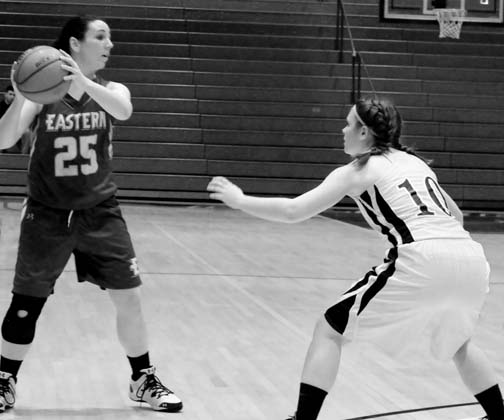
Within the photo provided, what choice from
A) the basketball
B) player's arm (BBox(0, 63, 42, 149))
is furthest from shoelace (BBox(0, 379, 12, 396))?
the basketball

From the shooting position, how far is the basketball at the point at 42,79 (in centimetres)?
343

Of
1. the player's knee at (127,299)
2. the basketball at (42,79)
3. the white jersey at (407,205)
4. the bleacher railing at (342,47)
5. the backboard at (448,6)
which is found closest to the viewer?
the white jersey at (407,205)

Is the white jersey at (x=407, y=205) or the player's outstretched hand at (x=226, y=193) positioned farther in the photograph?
the white jersey at (x=407, y=205)

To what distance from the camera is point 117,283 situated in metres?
3.63

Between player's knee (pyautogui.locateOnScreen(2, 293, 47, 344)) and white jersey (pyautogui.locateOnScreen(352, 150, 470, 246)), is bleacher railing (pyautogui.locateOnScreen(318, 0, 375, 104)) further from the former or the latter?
white jersey (pyautogui.locateOnScreen(352, 150, 470, 246))

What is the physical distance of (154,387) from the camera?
372 cm

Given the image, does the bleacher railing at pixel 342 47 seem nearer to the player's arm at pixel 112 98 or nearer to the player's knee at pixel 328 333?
the player's arm at pixel 112 98

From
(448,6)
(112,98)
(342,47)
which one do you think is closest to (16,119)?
(112,98)

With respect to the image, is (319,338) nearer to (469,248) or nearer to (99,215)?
(469,248)

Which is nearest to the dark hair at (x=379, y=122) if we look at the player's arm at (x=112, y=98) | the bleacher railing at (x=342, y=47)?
the player's arm at (x=112, y=98)

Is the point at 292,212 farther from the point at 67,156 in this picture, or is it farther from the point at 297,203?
the point at 67,156

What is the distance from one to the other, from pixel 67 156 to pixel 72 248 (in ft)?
1.11

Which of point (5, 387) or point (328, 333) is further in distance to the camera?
point (5, 387)

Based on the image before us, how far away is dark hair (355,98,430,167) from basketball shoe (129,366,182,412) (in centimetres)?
120
